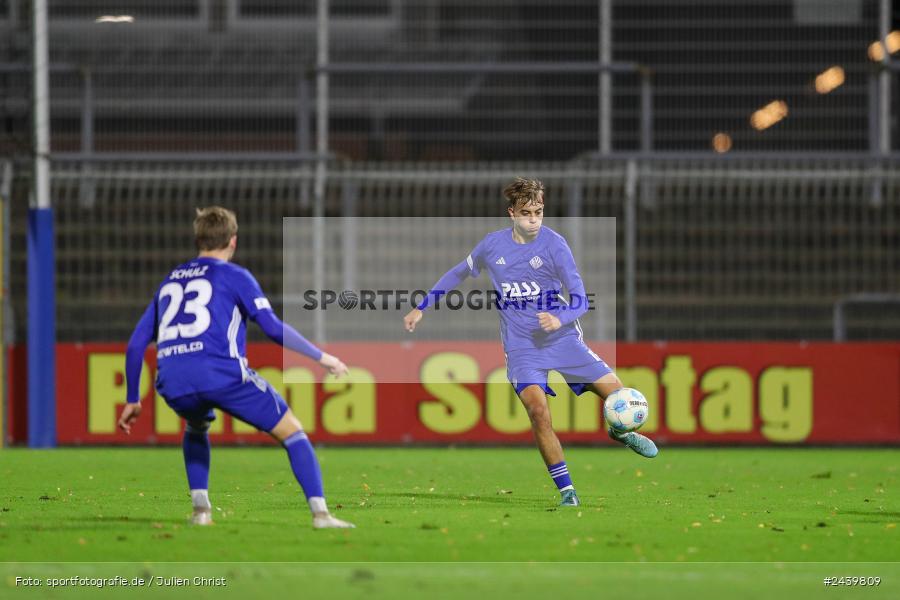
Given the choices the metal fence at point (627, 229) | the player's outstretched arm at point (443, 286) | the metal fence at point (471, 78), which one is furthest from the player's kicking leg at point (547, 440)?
the metal fence at point (471, 78)

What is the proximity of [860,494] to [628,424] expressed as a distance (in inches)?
87.8

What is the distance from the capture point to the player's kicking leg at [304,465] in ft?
25.2

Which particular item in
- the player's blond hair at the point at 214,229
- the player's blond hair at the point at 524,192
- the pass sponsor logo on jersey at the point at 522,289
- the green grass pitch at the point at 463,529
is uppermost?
the player's blond hair at the point at 524,192

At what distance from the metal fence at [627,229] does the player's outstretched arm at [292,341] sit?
851 centimetres

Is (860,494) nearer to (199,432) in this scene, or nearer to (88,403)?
(199,432)

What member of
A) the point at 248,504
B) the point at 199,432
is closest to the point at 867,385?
the point at 248,504

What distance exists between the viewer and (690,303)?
16266mm

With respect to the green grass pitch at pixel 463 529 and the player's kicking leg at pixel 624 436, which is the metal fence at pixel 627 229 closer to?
the green grass pitch at pixel 463 529

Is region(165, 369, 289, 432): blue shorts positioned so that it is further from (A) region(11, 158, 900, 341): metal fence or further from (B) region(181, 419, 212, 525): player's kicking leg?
(A) region(11, 158, 900, 341): metal fence

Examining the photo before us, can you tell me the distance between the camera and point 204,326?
7.60 m

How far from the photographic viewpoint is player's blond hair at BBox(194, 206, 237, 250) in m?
7.73

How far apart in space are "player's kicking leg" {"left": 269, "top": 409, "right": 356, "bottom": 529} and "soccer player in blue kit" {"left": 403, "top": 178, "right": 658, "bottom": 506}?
7.07 feet

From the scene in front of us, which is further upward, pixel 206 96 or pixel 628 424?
pixel 206 96

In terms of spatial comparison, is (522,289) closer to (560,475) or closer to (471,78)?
(560,475)
